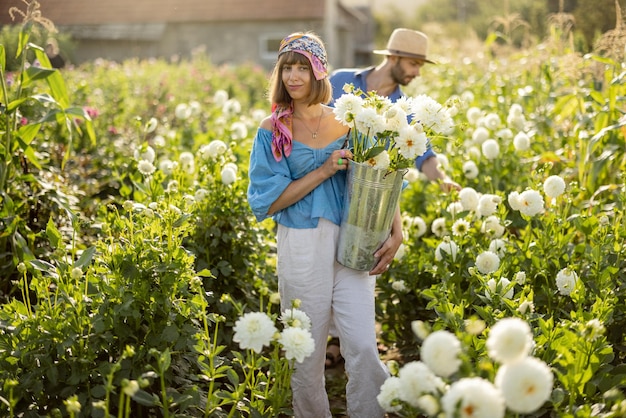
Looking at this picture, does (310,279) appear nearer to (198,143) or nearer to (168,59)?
(198,143)

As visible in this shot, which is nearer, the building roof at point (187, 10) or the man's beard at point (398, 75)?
the man's beard at point (398, 75)

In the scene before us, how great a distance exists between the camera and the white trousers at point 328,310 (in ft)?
8.78

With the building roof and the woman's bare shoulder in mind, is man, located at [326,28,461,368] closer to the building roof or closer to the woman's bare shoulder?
the woman's bare shoulder

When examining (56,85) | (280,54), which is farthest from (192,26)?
(280,54)

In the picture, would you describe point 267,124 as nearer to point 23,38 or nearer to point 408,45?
Result: point 23,38

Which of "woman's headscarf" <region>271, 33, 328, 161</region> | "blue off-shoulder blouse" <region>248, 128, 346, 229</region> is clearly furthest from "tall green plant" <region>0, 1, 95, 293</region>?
"woman's headscarf" <region>271, 33, 328, 161</region>

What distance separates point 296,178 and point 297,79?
0.36m

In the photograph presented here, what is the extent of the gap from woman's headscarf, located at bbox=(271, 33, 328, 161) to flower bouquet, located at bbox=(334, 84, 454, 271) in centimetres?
19

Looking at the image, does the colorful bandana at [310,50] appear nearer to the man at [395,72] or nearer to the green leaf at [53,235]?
the green leaf at [53,235]

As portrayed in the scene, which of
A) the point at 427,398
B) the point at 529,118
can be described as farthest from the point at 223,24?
the point at 427,398

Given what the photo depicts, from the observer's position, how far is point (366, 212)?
2.62m

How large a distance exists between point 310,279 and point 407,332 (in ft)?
4.20

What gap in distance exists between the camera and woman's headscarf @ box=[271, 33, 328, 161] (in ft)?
8.80

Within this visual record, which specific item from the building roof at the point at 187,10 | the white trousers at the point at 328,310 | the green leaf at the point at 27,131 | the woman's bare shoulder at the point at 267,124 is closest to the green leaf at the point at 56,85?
the green leaf at the point at 27,131
